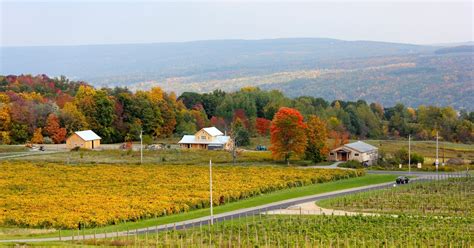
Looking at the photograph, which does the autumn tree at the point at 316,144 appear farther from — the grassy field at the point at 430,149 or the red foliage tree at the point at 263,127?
the red foliage tree at the point at 263,127

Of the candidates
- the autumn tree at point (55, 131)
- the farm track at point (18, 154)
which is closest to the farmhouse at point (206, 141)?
the autumn tree at point (55, 131)

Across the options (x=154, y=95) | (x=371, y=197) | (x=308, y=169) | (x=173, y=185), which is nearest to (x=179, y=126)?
(x=154, y=95)

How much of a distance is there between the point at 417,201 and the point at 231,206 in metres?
11.1

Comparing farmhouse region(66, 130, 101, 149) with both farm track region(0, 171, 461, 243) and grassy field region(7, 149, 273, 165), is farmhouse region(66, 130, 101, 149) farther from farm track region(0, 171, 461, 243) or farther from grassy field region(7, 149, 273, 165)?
farm track region(0, 171, 461, 243)

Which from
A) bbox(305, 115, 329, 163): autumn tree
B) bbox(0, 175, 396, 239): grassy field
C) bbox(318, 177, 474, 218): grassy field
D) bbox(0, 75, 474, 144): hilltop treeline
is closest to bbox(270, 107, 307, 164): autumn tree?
bbox(305, 115, 329, 163): autumn tree

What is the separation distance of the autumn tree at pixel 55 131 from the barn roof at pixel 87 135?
4822 mm

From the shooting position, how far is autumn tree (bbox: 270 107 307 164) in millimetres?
80250

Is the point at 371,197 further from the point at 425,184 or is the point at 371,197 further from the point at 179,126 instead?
the point at 179,126

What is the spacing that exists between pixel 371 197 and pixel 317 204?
13.1ft

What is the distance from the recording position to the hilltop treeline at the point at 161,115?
334 feet

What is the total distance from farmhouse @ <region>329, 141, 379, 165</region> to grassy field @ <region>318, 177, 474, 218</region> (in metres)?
22.0

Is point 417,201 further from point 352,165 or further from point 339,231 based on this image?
point 352,165

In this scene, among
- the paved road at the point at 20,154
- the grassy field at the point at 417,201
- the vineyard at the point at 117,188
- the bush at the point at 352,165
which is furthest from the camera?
the paved road at the point at 20,154

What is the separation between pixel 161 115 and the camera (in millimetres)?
112000
